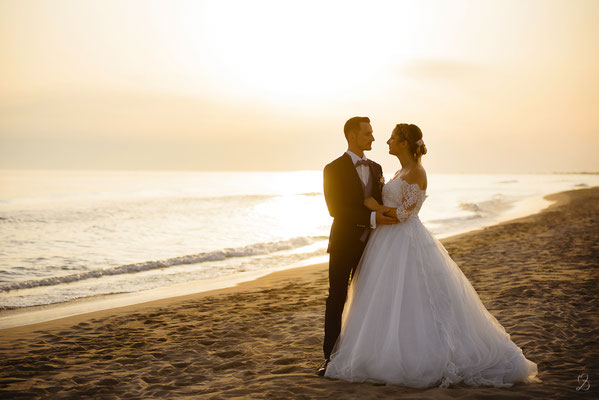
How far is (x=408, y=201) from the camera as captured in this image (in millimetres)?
5188

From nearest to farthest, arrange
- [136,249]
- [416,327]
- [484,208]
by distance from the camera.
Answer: [416,327], [136,249], [484,208]

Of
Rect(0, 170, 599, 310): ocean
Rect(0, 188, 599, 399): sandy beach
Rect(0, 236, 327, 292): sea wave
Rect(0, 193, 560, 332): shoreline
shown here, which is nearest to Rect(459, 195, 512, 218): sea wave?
Rect(0, 170, 599, 310): ocean

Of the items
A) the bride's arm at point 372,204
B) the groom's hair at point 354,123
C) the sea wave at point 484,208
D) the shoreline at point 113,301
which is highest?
the groom's hair at point 354,123

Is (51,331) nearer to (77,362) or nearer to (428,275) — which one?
(77,362)

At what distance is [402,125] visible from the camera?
528cm

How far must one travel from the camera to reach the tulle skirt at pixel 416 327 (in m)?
4.74

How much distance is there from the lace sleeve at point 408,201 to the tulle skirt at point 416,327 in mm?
152

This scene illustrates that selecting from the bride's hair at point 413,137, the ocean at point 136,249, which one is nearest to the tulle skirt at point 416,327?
the bride's hair at point 413,137

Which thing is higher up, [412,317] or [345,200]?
[345,200]

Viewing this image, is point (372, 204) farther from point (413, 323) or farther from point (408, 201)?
point (413, 323)

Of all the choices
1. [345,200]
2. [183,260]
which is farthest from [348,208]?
[183,260]

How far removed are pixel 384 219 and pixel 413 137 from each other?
96 centimetres

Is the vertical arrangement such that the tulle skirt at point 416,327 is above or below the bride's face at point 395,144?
below

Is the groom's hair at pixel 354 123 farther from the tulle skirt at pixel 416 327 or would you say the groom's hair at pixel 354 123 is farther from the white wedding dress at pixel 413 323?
the tulle skirt at pixel 416 327
